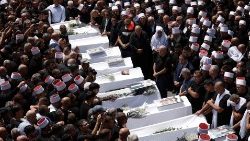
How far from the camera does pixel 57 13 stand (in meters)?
15.3

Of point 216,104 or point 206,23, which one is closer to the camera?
point 216,104

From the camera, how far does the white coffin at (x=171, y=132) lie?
9.55m

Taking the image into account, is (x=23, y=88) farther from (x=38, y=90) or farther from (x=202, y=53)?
(x=202, y=53)

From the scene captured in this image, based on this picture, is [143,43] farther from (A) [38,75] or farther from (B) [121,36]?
(A) [38,75]

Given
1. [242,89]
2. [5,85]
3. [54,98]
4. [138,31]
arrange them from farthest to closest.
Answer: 1. [138,31]
2. [5,85]
3. [242,89]
4. [54,98]

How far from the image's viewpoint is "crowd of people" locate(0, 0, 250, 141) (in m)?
9.02

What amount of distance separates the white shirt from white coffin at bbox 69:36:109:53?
179 cm

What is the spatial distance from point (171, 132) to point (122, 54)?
4.36 m

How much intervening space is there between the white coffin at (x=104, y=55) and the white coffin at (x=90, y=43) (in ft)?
1.38

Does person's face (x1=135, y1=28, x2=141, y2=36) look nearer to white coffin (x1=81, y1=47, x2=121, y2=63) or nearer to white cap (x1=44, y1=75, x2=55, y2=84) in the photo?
white coffin (x1=81, y1=47, x2=121, y2=63)

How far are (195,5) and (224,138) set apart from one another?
22.8 ft

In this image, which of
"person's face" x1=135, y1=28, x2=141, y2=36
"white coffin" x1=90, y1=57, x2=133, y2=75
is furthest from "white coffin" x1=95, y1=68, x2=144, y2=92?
"person's face" x1=135, y1=28, x2=141, y2=36

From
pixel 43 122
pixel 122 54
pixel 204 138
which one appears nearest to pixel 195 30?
pixel 122 54

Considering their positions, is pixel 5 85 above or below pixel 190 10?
below
